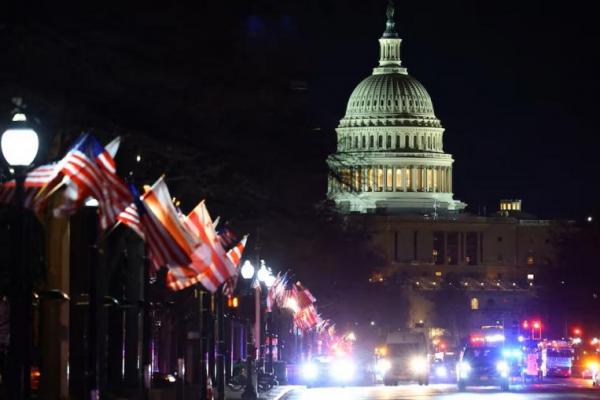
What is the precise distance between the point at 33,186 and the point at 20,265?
3063 millimetres

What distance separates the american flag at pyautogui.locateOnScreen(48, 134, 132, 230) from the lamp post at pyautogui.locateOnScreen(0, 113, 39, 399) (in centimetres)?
245

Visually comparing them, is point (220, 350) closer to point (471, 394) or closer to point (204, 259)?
point (204, 259)

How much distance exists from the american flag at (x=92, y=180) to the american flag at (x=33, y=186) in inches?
6.9

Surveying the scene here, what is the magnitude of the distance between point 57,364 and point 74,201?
573 centimetres

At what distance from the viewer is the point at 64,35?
91.0ft

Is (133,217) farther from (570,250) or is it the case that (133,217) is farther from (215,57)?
(570,250)

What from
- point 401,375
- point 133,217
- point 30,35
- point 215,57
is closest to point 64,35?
point 30,35

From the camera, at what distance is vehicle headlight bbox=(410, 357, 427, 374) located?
270 feet

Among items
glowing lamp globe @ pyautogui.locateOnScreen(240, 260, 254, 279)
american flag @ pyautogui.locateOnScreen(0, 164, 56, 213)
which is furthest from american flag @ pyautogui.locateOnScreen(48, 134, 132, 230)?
glowing lamp globe @ pyautogui.locateOnScreen(240, 260, 254, 279)

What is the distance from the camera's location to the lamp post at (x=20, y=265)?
83.1 feet

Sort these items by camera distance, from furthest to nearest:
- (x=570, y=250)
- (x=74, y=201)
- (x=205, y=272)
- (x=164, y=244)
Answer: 1. (x=570, y=250)
2. (x=205, y=272)
3. (x=164, y=244)
4. (x=74, y=201)

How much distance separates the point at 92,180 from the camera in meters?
28.7

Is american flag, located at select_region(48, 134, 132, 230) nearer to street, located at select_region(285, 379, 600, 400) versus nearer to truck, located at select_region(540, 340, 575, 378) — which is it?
street, located at select_region(285, 379, 600, 400)

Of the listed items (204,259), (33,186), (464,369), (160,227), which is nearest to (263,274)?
(464,369)
